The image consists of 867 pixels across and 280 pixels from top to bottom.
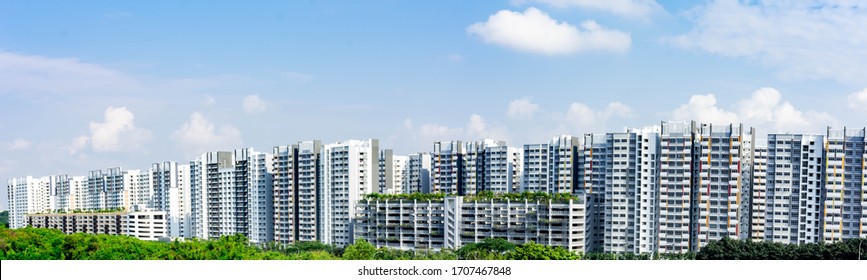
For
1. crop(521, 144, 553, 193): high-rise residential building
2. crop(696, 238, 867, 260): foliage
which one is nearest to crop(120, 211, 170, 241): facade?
crop(521, 144, 553, 193): high-rise residential building

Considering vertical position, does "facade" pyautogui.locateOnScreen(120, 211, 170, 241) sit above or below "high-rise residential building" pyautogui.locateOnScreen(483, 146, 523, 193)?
below

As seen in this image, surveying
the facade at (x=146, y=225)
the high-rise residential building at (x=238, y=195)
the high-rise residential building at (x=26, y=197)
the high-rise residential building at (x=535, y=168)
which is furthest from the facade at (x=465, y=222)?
the high-rise residential building at (x=26, y=197)

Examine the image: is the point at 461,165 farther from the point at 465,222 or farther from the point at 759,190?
the point at 759,190

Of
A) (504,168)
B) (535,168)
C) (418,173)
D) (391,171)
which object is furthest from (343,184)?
(535,168)

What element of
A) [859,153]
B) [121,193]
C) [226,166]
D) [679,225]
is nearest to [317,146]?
[226,166]

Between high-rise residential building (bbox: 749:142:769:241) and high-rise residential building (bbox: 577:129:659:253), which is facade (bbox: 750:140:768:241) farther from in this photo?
high-rise residential building (bbox: 577:129:659:253)

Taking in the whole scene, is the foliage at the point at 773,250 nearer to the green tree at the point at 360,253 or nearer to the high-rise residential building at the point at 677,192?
the high-rise residential building at the point at 677,192
